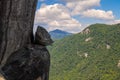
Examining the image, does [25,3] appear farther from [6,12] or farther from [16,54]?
[16,54]

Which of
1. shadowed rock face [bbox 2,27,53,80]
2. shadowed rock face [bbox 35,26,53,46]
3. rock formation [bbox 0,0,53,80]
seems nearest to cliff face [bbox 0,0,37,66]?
rock formation [bbox 0,0,53,80]

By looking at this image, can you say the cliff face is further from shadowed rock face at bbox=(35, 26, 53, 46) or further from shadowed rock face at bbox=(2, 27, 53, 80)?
shadowed rock face at bbox=(35, 26, 53, 46)

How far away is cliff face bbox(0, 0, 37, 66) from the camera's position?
596 cm

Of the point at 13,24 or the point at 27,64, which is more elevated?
the point at 13,24

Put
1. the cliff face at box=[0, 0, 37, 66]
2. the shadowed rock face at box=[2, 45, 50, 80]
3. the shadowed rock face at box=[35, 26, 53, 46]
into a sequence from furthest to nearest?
the shadowed rock face at box=[35, 26, 53, 46]
the shadowed rock face at box=[2, 45, 50, 80]
the cliff face at box=[0, 0, 37, 66]

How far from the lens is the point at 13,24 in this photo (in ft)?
19.9

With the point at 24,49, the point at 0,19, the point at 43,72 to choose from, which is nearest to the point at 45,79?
the point at 43,72

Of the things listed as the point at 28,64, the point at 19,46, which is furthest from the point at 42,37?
the point at 28,64

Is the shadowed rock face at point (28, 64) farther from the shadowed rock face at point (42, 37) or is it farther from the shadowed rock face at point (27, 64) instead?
the shadowed rock face at point (42, 37)

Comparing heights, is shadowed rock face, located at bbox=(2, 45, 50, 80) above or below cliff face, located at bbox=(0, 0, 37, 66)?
below

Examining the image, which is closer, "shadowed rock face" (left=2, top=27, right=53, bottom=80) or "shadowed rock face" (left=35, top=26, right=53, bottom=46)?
"shadowed rock face" (left=2, top=27, right=53, bottom=80)

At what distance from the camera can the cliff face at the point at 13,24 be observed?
596cm

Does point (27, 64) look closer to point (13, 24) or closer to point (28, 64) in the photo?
point (28, 64)

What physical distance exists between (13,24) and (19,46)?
545 mm
